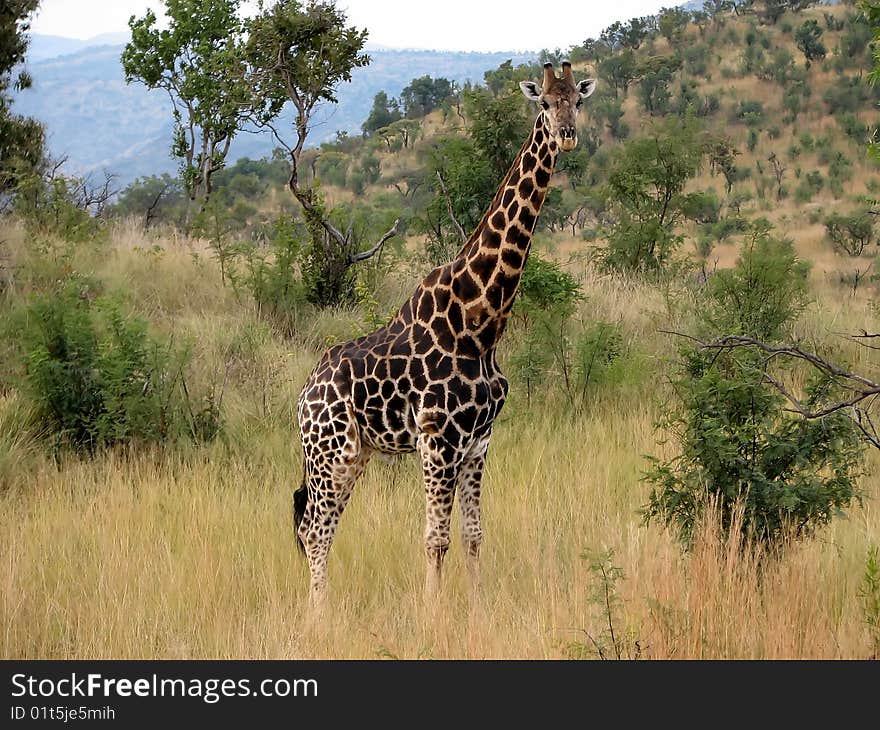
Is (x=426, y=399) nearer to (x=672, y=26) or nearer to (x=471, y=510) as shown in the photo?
(x=471, y=510)

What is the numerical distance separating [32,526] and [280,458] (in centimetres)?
206

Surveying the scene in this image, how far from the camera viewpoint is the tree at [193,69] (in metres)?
25.6

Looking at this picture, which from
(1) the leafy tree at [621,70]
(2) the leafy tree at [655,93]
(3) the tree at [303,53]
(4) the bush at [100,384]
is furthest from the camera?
(1) the leafy tree at [621,70]

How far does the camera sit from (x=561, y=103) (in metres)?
5.13

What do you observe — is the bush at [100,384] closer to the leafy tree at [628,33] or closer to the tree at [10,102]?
the tree at [10,102]

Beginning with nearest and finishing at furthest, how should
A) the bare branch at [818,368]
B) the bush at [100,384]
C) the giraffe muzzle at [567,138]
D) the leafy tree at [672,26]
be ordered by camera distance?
the bare branch at [818,368] → the giraffe muzzle at [567,138] → the bush at [100,384] → the leafy tree at [672,26]

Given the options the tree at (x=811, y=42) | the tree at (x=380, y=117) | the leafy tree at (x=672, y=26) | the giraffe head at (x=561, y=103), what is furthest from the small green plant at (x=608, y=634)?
the leafy tree at (x=672, y=26)

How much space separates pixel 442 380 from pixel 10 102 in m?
16.5

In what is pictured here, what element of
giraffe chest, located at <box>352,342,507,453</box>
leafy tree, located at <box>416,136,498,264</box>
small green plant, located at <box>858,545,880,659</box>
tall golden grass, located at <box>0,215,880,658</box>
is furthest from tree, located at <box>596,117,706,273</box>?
small green plant, located at <box>858,545,880,659</box>

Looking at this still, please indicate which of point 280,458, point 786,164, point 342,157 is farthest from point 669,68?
point 280,458

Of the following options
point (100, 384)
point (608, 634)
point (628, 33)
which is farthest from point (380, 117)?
point (608, 634)

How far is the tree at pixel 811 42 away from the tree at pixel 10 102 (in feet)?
120

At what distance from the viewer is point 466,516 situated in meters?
5.77

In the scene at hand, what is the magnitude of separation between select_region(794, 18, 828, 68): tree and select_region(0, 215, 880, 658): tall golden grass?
41622 millimetres
